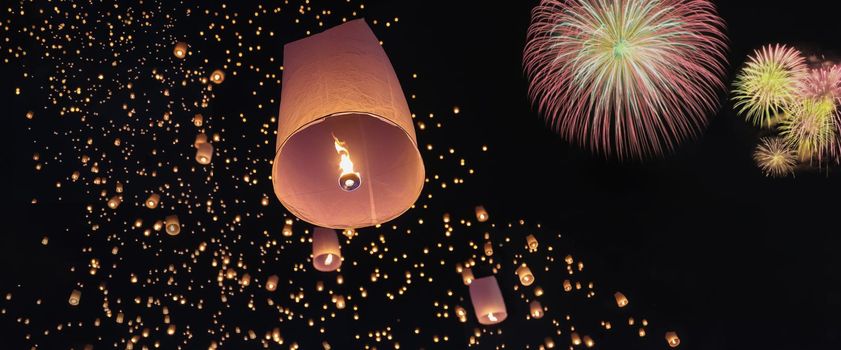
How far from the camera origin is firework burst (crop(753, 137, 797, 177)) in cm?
855

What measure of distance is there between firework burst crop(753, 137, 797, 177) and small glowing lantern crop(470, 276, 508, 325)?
15.1 feet

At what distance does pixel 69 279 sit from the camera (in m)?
6.80

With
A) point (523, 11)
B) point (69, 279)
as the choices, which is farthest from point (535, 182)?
point (69, 279)

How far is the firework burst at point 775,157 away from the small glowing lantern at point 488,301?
460cm

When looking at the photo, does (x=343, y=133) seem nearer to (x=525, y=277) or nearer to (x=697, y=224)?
(x=525, y=277)

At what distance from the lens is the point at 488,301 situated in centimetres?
683

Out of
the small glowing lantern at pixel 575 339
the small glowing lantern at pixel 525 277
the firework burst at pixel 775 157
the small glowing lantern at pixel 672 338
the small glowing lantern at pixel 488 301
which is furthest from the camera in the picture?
the small glowing lantern at pixel 672 338

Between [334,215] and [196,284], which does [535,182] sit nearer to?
[196,284]

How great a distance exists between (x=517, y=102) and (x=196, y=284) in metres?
4.64

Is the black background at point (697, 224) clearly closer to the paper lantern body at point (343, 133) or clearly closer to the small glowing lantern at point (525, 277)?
the small glowing lantern at point (525, 277)

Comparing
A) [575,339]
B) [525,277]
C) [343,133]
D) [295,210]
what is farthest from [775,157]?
[295,210]

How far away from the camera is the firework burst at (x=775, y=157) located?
8.55m

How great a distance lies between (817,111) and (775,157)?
1508 mm

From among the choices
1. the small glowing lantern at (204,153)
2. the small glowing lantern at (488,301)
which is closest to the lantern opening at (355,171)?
the small glowing lantern at (204,153)
